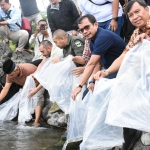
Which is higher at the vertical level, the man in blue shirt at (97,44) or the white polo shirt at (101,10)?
the white polo shirt at (101,10)

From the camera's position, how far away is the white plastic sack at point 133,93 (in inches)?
134

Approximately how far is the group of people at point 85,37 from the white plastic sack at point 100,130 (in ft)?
0.44

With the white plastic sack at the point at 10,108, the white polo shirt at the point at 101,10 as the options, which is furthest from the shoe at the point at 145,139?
the white plastic sack at the point at 10,108

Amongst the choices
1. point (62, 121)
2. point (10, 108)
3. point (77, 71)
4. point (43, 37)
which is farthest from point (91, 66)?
point (43, 37)

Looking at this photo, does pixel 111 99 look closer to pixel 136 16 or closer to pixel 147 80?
pixel 147 80

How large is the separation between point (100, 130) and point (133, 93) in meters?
0.60

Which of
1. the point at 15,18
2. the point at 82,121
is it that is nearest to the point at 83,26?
the point at 82,121

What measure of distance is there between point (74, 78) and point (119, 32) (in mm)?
1029

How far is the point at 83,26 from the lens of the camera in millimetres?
4602

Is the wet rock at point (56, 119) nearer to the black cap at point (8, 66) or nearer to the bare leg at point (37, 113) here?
the bare leg at point (37, 113)

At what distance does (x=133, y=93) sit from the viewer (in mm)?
3502

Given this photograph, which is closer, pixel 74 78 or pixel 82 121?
pixel 82 121

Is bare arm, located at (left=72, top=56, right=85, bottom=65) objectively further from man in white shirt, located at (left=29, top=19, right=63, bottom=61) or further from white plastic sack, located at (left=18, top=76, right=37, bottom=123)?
white plastic sack, located at (left=18, top=76, right=37, bottom=123)

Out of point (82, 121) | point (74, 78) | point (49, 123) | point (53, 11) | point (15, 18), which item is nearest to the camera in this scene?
point (82, 121)
